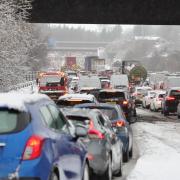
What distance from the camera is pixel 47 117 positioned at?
841cm

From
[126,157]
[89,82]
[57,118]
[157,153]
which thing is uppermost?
[57,118]

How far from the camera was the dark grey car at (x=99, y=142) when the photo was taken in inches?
459

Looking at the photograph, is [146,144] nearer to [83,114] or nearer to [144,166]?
[144,166]

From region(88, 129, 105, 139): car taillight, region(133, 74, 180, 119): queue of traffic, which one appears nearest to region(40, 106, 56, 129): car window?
region(88, 129, 105, 139): car taillight

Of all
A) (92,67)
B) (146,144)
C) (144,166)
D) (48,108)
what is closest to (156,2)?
(146,144)

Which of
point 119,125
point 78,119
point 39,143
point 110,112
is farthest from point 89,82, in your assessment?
point 39,143

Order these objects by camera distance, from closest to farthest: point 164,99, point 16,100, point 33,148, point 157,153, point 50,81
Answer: point 33,148 → point 16,100 → point 157,153 → point 164,99 → point 50,81

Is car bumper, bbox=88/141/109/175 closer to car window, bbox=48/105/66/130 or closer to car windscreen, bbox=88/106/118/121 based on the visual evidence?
car window, bbox=48/105/66/130

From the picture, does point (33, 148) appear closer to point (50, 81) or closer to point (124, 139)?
point (124, 139)

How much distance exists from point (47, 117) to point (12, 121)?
0.65 m

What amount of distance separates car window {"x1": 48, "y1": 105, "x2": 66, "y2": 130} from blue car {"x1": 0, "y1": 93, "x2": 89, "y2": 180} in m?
0.03

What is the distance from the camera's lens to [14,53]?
112 feet

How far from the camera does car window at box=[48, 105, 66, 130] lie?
28.9ft

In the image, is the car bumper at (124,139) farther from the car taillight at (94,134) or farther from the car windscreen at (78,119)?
the car taillight at (94,134)
